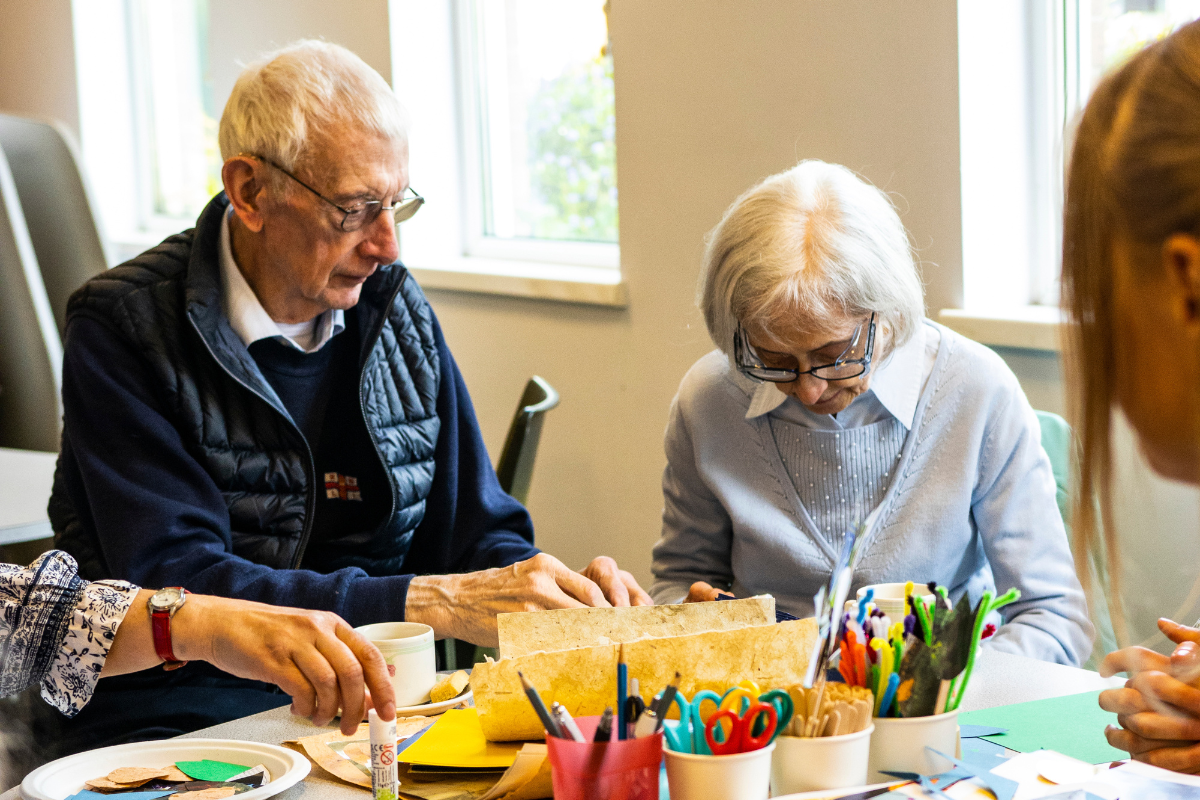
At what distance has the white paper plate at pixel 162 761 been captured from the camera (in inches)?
39.4

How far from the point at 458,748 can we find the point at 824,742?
361 mm

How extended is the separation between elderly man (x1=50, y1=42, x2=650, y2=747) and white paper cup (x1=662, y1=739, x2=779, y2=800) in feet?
1.71

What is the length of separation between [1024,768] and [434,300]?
292cm

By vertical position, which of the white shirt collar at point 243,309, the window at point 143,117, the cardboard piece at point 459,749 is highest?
the window at point 143,117

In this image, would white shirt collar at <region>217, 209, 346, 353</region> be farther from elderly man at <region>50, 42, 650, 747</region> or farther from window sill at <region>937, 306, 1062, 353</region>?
window sill at <region>937, 306, 1062, 353</region>

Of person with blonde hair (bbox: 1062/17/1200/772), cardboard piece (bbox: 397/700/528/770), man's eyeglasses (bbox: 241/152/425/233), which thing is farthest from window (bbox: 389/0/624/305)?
person with blonde hair (bbox: 1062/17/1200/772)

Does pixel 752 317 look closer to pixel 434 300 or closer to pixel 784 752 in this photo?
pixel 784 752

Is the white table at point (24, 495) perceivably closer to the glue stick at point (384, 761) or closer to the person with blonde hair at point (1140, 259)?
the glue stick at point (384, 761)

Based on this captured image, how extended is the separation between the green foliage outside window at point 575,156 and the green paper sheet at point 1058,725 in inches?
94.0

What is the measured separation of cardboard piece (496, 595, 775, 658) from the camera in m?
1.04

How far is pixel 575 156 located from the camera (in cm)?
347

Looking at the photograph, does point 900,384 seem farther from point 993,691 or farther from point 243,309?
point 243,309

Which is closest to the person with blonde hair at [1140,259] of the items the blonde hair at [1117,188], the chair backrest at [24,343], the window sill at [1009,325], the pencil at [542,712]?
the blonde hair at [1117,188]

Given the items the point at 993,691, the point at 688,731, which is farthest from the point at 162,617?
the point at 993,691
